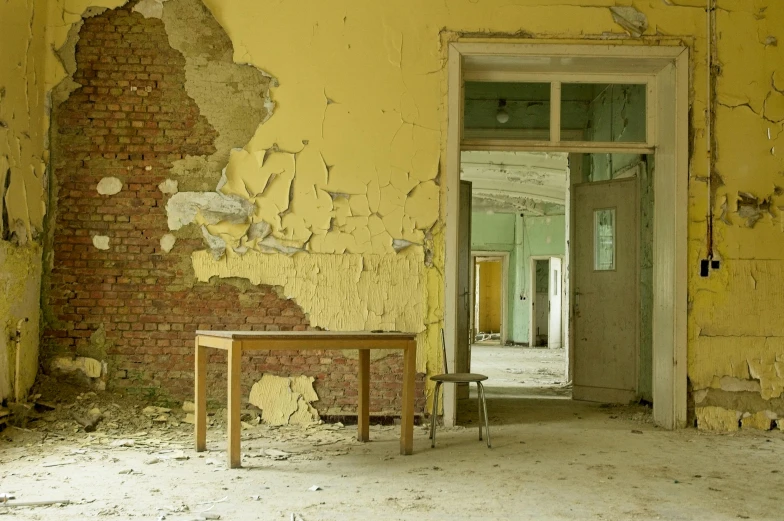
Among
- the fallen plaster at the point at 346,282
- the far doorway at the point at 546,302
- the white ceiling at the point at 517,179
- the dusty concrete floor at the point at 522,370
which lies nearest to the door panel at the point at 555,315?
the far doorway at the point at 546,302

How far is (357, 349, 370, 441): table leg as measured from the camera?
498 centimetres

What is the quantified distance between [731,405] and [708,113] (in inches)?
82.8

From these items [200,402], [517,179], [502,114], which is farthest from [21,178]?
[517,179]

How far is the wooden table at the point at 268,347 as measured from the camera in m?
4.13

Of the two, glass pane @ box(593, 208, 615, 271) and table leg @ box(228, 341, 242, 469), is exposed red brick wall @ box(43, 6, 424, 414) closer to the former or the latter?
table leg @ box(228, 341, 242, 469)

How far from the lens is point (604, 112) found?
6.94 metres

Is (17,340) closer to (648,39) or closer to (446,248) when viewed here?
(446,248)

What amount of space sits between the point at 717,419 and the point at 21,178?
5.08 metres

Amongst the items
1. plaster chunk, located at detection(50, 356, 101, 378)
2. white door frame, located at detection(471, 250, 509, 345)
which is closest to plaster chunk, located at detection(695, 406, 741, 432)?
plaster chunk, located at detection(50, 356, 101, 378)

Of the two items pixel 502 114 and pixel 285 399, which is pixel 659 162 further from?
pixel 285 399

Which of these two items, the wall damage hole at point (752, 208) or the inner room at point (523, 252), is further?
the inner room at point (523, 252)

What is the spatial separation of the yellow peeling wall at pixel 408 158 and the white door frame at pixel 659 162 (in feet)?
0.28

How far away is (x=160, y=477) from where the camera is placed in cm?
392

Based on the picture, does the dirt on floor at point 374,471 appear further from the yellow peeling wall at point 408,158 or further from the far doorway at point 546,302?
the far doorway at point 546,302
